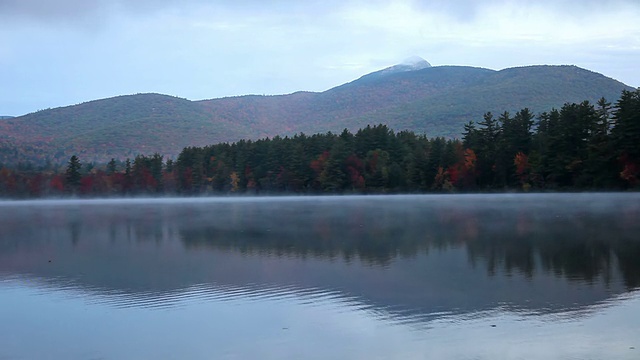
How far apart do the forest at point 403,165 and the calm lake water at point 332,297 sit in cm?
3036

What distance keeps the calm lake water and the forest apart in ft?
99.6

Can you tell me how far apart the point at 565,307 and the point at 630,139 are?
132ft

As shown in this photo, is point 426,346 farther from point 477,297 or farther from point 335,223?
point 335,223

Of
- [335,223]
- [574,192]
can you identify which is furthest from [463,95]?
[335,223]

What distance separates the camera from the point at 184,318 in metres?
9.95

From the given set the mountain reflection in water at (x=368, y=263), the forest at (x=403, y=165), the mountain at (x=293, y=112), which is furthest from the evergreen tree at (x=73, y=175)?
the mountain reflection in water at (x=368, y=263)

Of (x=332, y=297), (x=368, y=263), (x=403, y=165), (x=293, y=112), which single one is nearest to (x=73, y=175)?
(x=403, y=165)

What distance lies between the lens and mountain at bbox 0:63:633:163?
141250 millimetres

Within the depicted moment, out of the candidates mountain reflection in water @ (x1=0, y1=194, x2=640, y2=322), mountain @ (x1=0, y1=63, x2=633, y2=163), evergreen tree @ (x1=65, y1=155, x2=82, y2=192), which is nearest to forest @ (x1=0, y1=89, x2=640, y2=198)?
evergreen tree @ (x1=65, y1=155, x2=82, y2=192)

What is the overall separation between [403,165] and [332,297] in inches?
2515

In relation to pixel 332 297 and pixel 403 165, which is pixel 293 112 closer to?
pixel 403 165

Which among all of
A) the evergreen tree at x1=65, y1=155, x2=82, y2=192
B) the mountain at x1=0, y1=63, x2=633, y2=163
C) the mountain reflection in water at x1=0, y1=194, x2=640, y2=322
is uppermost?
the mountain at x1=0, y1=63, x2=633, y2=163

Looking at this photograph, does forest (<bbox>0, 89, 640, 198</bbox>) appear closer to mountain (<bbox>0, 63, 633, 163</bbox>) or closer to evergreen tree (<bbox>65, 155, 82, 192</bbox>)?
evergreen tree (<bbox>65, 155, 82, 192</bbox>)

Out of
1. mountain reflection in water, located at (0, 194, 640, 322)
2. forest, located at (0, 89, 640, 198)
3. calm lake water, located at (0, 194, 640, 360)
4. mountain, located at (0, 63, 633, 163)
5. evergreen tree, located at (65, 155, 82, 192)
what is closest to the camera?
calm lake water, located at (0, 194, 640, 360)
